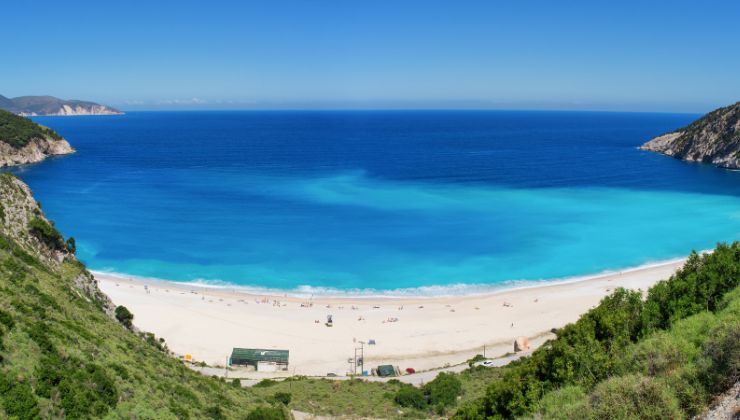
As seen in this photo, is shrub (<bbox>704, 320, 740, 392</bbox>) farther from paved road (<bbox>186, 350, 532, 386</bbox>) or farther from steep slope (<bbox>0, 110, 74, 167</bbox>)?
steep slope (<bbox>0, 110, 74, 167</bbox>)

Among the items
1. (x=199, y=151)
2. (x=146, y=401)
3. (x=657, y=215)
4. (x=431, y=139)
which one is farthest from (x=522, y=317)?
(x=431, y=139)

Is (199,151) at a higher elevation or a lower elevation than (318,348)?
higher

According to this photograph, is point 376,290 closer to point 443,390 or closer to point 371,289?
point 371,289

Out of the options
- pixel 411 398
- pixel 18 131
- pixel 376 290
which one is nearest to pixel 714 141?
pixel 376 290

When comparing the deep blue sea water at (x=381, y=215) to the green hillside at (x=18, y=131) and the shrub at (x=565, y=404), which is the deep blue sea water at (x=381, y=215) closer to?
the green hillside at (x=18, y=131)

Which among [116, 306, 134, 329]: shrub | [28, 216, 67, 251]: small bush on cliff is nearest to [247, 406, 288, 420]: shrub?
[116, 306, 134, 329]: shrub

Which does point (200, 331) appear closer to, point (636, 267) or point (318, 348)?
point (318, 348)

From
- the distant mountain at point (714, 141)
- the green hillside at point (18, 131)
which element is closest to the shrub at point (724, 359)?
the distant mountain at point (714, 141)
